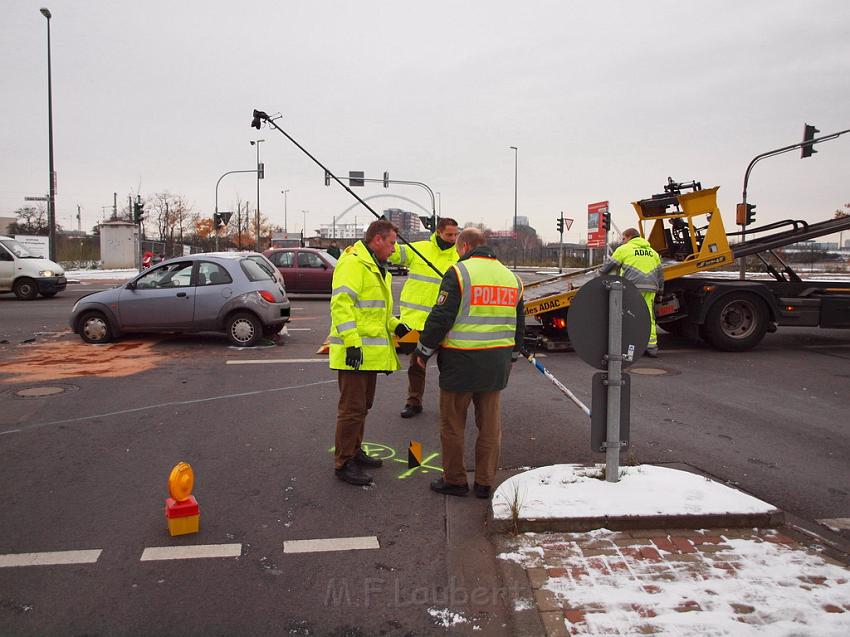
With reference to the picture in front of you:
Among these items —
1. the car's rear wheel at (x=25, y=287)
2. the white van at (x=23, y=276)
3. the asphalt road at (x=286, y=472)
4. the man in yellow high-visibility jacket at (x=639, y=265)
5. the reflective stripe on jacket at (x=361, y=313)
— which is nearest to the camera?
the asphalt road at (x=286, y=472)

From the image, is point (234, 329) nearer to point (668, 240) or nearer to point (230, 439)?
point (230, 439)

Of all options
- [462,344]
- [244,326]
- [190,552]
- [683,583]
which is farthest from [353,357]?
[244,326]

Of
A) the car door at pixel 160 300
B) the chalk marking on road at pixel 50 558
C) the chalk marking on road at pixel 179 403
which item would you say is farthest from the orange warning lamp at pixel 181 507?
the car door at pixel 160 300

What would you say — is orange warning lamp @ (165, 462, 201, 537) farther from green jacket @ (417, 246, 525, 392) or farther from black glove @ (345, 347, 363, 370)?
green jacket @ (417, 246, 525, 392)

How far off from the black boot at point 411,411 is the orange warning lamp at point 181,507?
116 inches

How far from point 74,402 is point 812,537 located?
7039 mm

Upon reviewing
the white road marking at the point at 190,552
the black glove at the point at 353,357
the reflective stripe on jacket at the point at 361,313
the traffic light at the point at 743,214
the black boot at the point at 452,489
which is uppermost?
the traffic light at the point at 743,214

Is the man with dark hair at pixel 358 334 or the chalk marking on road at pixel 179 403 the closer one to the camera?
the man with dark hair at pixel 358 334

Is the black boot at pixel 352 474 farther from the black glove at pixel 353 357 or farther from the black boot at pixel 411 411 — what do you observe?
the black boot at pixel 411 411

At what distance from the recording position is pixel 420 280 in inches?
248

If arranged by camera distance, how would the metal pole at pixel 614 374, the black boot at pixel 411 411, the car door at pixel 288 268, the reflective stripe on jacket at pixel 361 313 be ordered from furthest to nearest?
the car door at pixel 288 268
the black boot at pixel 411 411
the reflective stripe on jacket at pixel 361 313
the metal pole at pixel 614 374

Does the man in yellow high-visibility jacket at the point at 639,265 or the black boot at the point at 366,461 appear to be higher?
the man in yellow high-visibility jacket at the point at 639,265

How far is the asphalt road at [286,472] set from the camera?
3.24 metres

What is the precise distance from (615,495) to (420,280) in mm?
2891
